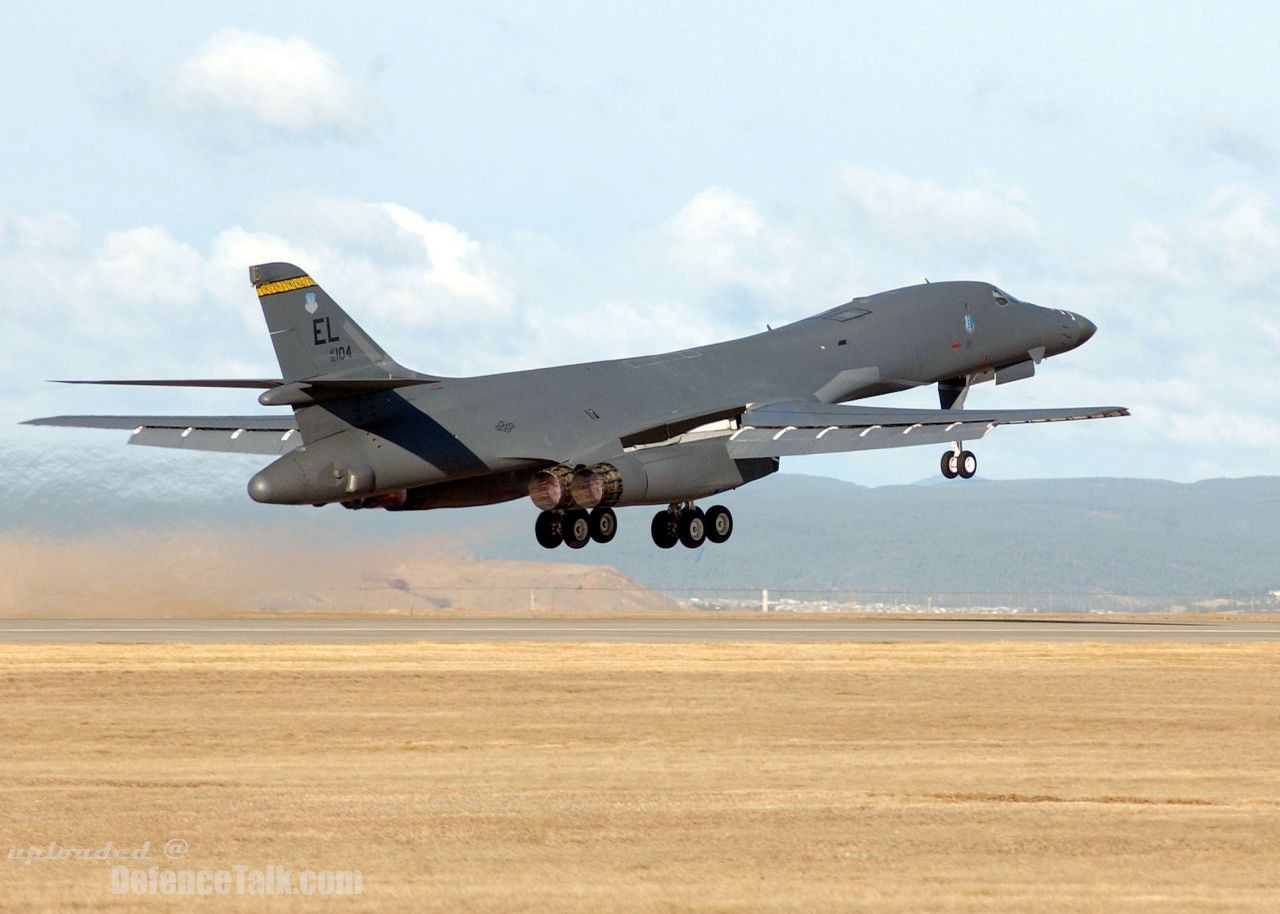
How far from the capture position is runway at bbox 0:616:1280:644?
4119 centimetres

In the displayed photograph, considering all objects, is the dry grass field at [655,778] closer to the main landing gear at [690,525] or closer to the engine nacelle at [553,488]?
the engine nacelle at [553,488]

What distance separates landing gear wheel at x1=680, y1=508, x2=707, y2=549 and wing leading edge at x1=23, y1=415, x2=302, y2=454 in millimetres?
9070

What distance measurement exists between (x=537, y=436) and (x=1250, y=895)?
94.3ft

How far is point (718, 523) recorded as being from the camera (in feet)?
145

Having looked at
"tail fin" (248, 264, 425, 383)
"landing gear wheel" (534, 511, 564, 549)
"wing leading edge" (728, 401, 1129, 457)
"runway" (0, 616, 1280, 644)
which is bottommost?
"runway" (0, 616, 1280, 644)

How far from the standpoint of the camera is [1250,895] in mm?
13508

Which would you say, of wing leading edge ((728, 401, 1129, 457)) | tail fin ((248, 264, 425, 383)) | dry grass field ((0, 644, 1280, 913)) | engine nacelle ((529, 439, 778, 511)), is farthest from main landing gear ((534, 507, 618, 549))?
dry grass field ((0, 644, 1280, 913))

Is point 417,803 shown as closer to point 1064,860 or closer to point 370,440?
point 1064,860

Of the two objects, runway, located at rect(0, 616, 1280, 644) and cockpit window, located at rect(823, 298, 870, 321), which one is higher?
cockpit window, located at rect(823, 298, 870, 321)

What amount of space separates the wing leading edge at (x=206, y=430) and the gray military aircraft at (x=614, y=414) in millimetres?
48

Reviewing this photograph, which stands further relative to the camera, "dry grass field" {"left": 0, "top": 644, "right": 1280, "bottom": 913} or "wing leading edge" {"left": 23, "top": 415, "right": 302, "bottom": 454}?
"wing leading edge" {"left": 23, "top": 415, "right": 302, "bottom": 454}

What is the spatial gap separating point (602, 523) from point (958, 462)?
25.6ft

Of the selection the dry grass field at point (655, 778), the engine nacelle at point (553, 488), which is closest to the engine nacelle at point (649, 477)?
the engine nacelle at point (553, 488)

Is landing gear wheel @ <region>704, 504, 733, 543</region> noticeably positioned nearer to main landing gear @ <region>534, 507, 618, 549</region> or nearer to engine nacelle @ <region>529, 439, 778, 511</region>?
engine nacelle @ <region>529, 439, 778, 511</region>
